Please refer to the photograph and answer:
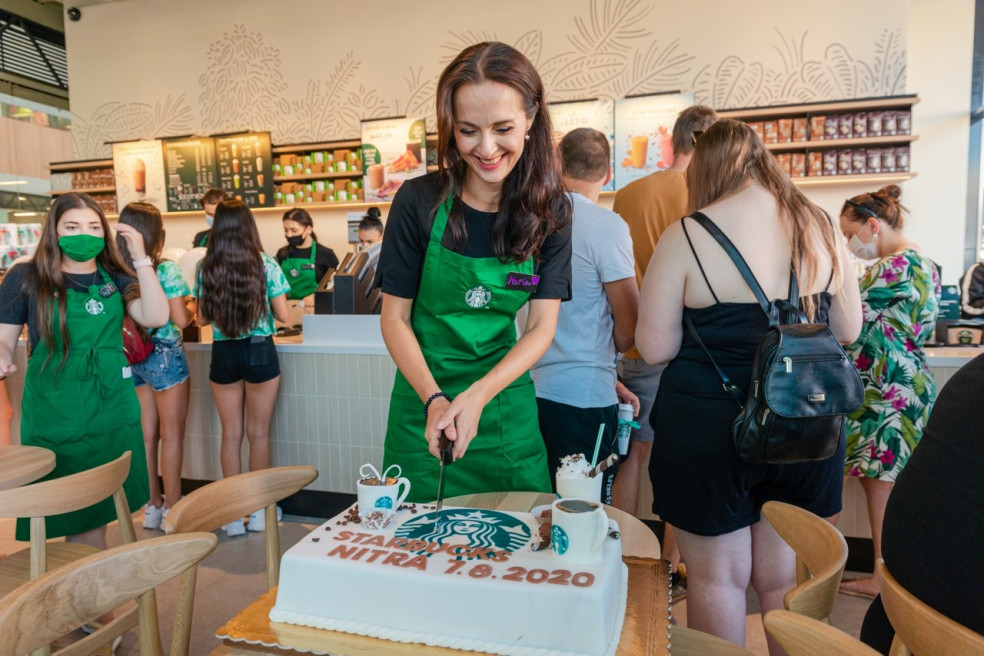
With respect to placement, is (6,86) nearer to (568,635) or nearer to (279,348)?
(279,348)

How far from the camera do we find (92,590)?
114 cm

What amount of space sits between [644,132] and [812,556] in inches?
203

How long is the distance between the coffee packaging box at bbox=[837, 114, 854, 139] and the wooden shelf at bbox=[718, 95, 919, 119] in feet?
0.19

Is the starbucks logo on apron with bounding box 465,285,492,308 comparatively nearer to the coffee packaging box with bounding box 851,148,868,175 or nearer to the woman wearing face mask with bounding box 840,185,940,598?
the woman wearing face mask with bounding box 840,185,940,598

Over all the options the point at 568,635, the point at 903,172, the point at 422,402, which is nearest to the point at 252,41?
the point at 903,172

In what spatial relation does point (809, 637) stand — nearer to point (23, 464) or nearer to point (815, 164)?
point (23, 464)

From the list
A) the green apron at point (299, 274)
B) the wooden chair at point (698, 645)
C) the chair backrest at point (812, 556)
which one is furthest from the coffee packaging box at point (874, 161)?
the wooden chair at point (698, 645)

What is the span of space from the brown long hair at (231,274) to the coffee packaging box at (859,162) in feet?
15.5

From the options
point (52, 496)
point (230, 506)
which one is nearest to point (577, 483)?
point (230, 506)

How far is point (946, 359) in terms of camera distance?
2.88 meters

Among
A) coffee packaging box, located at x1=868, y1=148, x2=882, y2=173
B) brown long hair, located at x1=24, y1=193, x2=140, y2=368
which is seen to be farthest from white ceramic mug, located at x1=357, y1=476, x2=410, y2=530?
coffee packaging box, located at x1=868, y1=148, x2=882, y2=173

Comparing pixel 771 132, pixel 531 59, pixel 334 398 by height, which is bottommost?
pixel 334 398

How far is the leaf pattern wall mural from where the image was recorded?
5734 millimetres

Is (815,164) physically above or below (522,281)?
above
